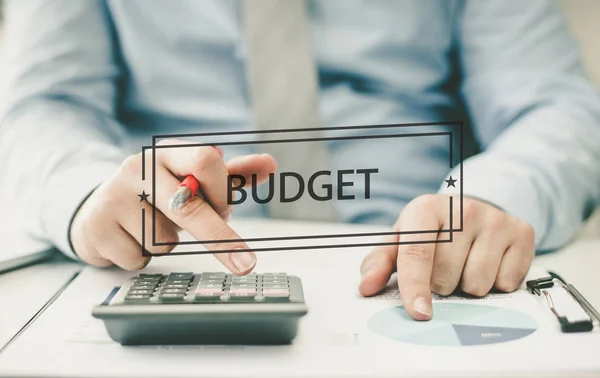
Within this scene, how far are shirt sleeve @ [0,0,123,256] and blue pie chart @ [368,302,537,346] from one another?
22 cm

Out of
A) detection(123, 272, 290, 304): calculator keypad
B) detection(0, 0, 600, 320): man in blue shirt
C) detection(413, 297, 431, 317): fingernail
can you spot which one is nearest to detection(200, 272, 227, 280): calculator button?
detection(123, 272, 290, 304): calculator keypad

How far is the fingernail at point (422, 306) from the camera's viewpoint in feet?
0.95

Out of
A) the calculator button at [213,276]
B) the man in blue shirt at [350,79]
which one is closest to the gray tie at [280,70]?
the man in blue shirt at [350,79]

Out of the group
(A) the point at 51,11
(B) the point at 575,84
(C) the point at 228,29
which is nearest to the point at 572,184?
(B) the point at 575,84

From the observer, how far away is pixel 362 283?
0.33m

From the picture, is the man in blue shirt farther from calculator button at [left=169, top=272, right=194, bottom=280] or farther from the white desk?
calculator button at [left=169, top=272, right=194, bottom=280]

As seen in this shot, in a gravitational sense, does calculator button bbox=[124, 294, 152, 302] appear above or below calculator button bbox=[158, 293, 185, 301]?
below

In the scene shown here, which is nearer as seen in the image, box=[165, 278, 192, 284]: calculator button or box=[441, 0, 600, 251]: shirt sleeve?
box=[165, 278, 192, 284]: calculator button

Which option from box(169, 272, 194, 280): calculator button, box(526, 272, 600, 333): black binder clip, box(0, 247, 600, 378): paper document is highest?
box(169, 272, 194, 280): calculator button

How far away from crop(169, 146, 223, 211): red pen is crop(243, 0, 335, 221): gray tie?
19 centimetres

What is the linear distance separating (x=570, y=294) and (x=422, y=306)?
94 mm

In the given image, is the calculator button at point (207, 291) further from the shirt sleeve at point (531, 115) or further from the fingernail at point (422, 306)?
the shirt sleeve at point (531, 115)

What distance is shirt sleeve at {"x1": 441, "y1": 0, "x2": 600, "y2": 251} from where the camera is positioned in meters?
0.44

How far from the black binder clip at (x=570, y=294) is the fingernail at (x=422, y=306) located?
0.22 feet
